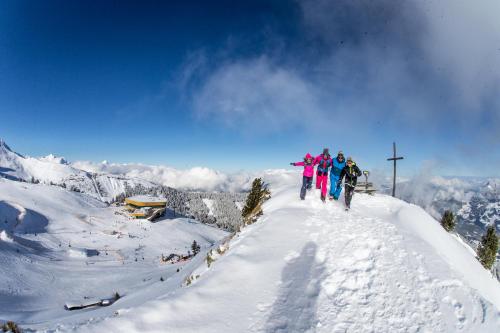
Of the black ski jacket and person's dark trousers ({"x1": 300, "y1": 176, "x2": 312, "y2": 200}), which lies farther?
person's dark trousers ({"x1": 300, "y1": 176, "x2": 312, "y2": 200})

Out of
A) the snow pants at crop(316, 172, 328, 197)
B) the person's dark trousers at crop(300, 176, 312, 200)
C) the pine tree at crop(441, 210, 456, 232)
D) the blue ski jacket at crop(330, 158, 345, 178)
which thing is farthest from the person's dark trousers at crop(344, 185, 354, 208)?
the pine tree at crop(441, 210, 456, 232)

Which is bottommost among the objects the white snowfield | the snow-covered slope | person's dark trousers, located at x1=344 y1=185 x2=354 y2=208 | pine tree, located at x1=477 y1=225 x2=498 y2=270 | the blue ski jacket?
the snow-covered slope

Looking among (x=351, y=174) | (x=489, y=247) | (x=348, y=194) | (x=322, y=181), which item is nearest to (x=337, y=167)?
(x=351, y=174)

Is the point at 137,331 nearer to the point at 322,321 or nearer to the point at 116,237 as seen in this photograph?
the point at 322,321

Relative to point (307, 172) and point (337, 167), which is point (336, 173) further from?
point (307, 172)

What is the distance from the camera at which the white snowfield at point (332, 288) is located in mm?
6969

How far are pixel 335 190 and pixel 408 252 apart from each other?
7.12 metres

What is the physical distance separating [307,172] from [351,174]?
2667mm

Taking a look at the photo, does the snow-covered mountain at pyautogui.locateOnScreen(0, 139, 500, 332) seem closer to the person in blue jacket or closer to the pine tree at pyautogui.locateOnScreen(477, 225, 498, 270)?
the person in blue jacket

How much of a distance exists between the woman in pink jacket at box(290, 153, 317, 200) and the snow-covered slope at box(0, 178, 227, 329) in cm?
799

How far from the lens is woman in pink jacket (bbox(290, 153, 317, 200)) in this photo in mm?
16812

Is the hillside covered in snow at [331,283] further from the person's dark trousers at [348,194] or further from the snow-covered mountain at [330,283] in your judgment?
the person's dark trousers at [348,194]

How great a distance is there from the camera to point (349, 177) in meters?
16.1

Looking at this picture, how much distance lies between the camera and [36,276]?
3497 cm
